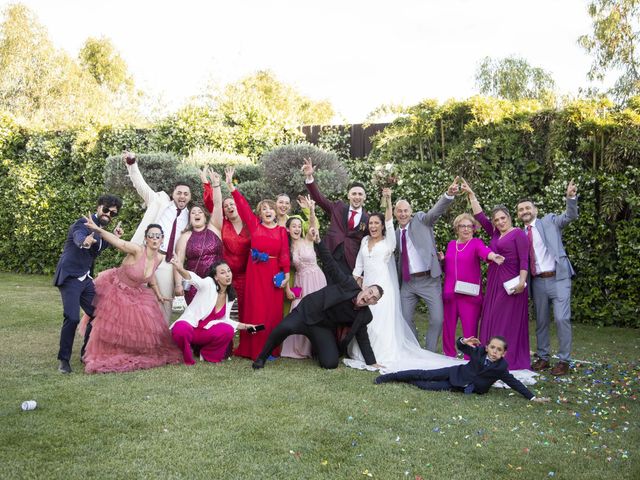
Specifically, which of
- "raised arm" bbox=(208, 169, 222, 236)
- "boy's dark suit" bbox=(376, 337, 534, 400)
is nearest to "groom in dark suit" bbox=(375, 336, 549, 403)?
"boy's dark suit" bbox=(376, 337, 534, 400)

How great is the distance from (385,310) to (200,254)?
195 cm

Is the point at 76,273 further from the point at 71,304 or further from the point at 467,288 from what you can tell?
the point at 467,288

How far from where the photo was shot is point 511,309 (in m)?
6.25

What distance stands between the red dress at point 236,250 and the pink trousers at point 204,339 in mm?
622

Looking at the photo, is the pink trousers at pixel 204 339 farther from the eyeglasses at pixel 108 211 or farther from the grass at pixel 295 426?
the eyeglasses at pixel 108 211

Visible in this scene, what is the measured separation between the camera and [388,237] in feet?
21.7

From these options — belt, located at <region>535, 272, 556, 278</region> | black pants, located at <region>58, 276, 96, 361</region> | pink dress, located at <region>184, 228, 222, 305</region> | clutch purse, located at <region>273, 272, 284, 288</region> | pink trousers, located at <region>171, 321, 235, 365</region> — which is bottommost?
pink trousers, located at <region>171, 321, 235, 365</region>

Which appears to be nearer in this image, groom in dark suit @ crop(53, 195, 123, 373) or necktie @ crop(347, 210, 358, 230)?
groom in dark suit @ crop(53, 195, 123, 373)

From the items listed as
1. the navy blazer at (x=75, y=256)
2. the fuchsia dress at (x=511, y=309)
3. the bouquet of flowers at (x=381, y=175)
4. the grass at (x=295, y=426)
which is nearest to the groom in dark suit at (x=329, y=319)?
the grass at (x=295, y=426)

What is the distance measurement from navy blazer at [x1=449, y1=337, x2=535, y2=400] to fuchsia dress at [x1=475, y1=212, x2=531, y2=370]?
1075 millimetres

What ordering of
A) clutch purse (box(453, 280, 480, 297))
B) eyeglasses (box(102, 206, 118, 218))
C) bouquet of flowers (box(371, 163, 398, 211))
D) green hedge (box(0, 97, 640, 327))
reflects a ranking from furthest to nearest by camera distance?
1. bouquet of flowers (box(371, 163, 398, 211))
2. green hedge (box(0, 97, 640, 327))
3. clutch purse (box(453, 280, 480, 297))
4. eyeglasses (box(102, 206, 118, 218))

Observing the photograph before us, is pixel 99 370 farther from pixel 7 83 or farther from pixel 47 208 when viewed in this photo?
pixel 7 83

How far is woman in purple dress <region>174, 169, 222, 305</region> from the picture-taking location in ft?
21.4

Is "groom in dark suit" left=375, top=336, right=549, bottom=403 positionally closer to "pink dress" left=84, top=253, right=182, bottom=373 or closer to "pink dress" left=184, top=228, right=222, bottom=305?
"pink dress" left=84, top=253, right=182, bottom=373
